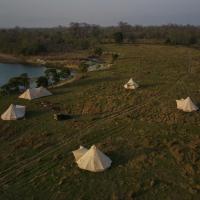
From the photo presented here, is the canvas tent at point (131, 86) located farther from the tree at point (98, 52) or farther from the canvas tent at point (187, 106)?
the tree at point (98, 52)

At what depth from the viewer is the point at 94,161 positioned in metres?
17.4

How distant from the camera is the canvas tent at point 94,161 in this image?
17281 millimetres

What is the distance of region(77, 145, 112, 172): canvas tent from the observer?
17281 millimetres

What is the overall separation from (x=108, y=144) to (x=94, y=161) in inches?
136

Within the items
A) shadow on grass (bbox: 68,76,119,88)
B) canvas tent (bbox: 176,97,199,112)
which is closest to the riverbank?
shadow on grass (bbox: 68,76,119,88)

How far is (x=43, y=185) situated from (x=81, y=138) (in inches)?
243

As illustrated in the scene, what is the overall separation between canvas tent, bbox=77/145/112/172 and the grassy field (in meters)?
0.34

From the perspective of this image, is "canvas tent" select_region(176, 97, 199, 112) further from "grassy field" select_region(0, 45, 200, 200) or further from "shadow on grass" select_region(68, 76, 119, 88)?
"shadow on grass" select_region(68, 76, 119, 88)

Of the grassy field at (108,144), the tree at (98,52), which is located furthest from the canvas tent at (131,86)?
the tree at (98,52)

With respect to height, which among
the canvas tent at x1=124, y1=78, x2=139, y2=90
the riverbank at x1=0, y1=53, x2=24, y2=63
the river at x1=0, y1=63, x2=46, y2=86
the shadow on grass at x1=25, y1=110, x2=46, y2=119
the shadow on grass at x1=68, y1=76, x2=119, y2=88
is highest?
the canvas tent at x1=124, y1=78, x2=139, y2=90

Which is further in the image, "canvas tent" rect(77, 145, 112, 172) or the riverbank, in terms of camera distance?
the riverbank

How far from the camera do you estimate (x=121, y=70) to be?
4581 centimetres

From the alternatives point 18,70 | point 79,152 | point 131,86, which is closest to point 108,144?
point 79,152

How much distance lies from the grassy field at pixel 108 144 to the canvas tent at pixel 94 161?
0.34 metres
